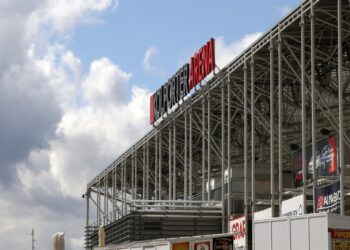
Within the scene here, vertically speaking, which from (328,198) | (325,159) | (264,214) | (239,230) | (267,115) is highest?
(267,115)

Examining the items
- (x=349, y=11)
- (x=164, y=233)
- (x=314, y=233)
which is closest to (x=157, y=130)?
(x=164, y=233)

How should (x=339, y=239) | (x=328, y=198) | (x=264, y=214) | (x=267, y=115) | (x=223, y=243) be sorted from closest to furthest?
(x=339, y=239)
(x=223, y=243)
(x=328, y=198)
(x=264, y=214)
(x=267, y=115)

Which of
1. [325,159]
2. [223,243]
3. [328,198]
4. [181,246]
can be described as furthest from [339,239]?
[325,159]

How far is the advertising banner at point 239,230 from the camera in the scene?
201ft

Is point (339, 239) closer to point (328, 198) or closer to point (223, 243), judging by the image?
point (223, 243)

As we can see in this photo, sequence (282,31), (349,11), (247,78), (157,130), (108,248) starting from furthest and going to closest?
(157,130) < (247,78) < (282,31) < (349,11) < (108,248)

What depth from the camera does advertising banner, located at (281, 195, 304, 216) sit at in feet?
177

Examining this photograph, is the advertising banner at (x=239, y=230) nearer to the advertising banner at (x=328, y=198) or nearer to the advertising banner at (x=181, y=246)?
the advertising banner at (x=328, y=198)

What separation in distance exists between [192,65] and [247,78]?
8.23 m

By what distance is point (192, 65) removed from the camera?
72.6 meters

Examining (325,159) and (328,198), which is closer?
(328,198)

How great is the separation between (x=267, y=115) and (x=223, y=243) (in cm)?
4138

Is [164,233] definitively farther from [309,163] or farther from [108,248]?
[108,248]

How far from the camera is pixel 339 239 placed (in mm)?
29078
